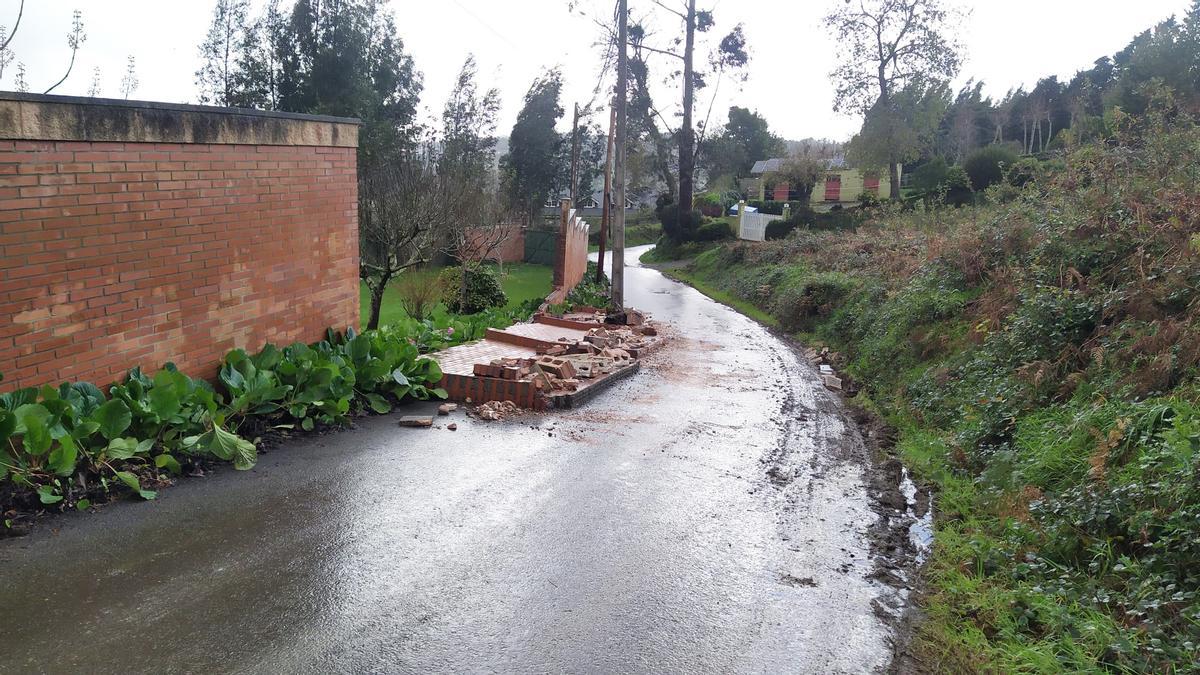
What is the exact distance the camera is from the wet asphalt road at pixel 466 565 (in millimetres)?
4480

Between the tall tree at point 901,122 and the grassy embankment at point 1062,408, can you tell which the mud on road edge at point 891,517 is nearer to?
the grassy embankment at point 1062,408

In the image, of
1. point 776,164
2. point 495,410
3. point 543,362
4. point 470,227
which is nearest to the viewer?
point 495,410

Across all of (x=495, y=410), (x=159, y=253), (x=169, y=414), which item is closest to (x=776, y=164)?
(x=495, y=410)

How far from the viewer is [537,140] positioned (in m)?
52.5

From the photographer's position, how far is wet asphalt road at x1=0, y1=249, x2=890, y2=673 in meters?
4.48

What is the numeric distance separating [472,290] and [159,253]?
15214 millimetres

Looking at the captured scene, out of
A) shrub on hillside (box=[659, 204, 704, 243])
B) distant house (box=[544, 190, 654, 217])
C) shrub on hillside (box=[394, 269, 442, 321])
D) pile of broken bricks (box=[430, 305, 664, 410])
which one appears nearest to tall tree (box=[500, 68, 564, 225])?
distant house (box=[544, 190, 654, 217])

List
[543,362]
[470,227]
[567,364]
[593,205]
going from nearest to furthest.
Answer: [543,362] < [567,364] < [470,227] < [593,205]

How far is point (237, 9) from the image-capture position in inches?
1304

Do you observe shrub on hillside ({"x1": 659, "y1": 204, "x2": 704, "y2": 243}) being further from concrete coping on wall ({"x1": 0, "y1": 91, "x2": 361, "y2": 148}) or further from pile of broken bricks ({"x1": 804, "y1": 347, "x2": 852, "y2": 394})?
concrete coping on wall ({"x1": 0, "y1": 91, "x2": 361, "y2": 148})

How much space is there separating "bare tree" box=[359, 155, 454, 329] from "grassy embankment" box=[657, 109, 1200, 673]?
9.02 meters

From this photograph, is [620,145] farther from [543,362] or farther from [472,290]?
[543,362]

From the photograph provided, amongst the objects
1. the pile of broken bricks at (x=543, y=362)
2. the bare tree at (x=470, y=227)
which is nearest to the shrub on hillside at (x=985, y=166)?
the bare tree at (x=470, y=227)

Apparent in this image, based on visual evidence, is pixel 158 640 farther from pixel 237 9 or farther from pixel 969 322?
pixel 237 9
